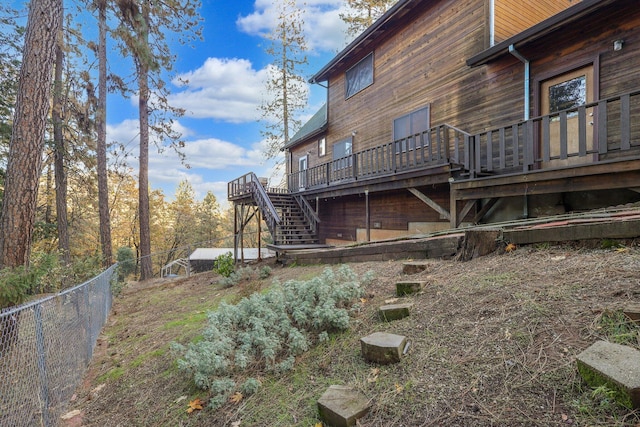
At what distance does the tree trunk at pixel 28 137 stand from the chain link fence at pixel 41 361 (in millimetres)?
1928

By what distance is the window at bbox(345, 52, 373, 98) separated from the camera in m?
11.7

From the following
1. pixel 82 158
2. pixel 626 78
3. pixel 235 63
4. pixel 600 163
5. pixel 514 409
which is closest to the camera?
pixel 514 409

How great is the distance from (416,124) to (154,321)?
28.0 feet

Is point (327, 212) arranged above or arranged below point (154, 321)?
above

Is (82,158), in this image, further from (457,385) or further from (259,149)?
(457,385)

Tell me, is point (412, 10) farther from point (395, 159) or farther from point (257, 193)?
point (257, 193)

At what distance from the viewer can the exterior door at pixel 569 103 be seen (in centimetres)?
592

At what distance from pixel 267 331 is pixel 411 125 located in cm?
860

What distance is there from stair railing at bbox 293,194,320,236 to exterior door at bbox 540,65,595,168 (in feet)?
25.1

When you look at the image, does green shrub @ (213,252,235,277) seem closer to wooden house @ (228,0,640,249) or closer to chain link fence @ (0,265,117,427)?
wooden house @ (228,0,640,249)

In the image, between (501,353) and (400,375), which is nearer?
(501,353)

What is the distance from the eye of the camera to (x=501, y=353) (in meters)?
1.91

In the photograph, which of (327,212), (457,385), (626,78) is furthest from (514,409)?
(327,212)

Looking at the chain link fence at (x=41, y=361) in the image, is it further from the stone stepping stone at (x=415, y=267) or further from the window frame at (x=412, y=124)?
the window frame at (x=412, y=124)
